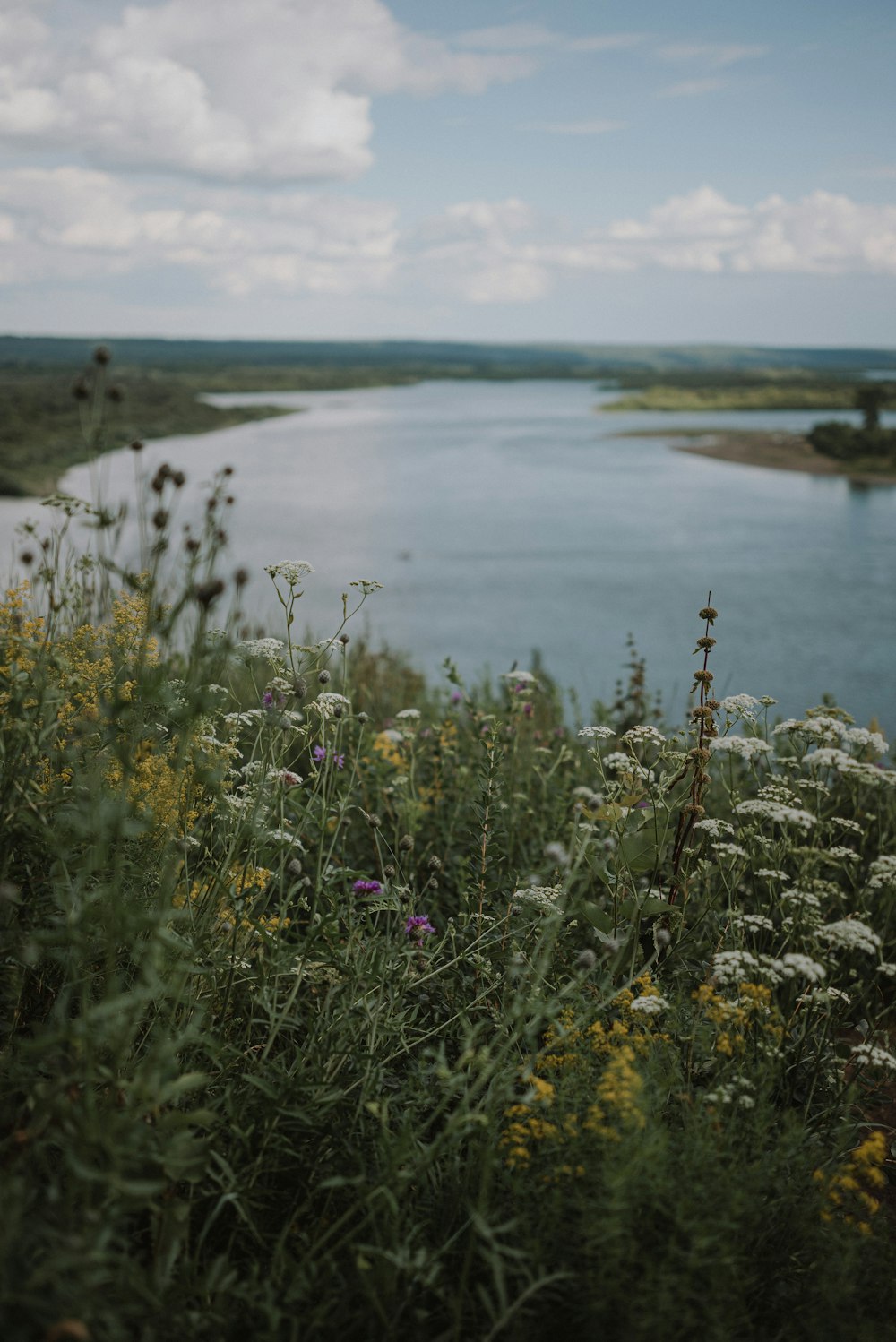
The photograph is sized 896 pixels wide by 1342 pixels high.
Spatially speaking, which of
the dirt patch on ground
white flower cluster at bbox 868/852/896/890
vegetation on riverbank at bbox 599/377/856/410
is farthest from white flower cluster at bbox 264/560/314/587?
vegetation on riverbank at bbox 599/377/856/410

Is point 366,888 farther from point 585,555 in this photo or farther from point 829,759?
point 585,555

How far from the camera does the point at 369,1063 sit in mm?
2209

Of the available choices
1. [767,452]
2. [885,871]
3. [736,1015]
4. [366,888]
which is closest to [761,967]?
[736,1015]

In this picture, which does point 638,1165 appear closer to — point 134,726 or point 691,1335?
point 691,1335

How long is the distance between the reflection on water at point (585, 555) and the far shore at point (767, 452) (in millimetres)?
575

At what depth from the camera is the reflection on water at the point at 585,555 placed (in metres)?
10.5

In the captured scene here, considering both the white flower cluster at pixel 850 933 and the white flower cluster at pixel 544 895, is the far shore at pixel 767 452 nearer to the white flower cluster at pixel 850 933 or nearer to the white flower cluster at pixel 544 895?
the white flower cluster at pixel 850 933

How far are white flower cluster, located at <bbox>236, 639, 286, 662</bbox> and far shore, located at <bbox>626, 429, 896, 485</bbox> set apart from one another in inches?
936

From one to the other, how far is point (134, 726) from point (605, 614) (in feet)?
36.3

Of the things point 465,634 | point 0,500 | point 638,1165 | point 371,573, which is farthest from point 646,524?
point 638,1165

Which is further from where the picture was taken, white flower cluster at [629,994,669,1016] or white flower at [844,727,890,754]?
white flower at [844,727,890,754]

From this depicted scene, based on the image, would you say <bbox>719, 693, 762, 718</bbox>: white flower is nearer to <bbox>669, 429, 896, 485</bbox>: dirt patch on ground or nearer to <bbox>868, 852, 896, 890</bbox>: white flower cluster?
<bbox>868, 852, 896, 890</bbox>: white flower cluster

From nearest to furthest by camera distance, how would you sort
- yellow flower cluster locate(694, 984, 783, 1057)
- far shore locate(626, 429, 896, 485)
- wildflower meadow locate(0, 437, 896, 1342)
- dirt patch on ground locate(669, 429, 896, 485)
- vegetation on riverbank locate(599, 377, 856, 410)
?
wildflower meadow locate(0, 437, 896, 1342)
yellow flower cluster locate(694, 984, 783, 1057)
far shore locate(626, 429, 896, 485)
dirt patch on ground locate(669, 429, 896, 485)
vegetation on riverbank locate(599, 377, 856, 410)

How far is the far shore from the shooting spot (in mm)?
24719
